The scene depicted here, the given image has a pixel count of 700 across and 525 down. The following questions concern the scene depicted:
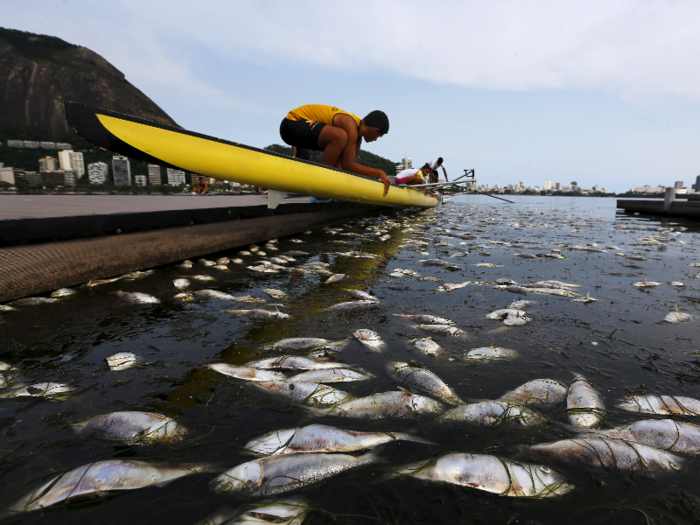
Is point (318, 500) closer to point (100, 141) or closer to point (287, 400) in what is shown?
point (287, 400)

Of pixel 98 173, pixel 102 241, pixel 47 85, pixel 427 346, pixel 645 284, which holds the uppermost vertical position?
pixel 47 85

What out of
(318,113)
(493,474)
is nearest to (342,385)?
(493,474)

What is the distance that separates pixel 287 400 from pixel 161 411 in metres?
0.66

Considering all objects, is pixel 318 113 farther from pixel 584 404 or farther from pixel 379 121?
pixel 584 404

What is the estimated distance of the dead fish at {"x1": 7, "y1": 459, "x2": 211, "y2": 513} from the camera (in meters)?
1.30

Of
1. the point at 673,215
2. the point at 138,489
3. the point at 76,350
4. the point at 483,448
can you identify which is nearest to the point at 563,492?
the point at 483,448

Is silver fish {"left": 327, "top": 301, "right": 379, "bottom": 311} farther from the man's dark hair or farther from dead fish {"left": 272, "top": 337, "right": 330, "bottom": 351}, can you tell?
the man's dark hair

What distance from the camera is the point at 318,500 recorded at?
4.38 ft

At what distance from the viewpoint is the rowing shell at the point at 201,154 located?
444 centimetres

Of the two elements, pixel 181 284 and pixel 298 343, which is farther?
pixel 181 284

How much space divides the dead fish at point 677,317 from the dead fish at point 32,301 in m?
5.88

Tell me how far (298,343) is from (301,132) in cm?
708

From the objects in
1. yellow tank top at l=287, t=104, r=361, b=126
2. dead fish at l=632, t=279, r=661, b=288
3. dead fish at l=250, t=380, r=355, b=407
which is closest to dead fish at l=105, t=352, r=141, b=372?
dead fish at l=250, t=380, r=355, b=407

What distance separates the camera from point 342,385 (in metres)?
2.09
